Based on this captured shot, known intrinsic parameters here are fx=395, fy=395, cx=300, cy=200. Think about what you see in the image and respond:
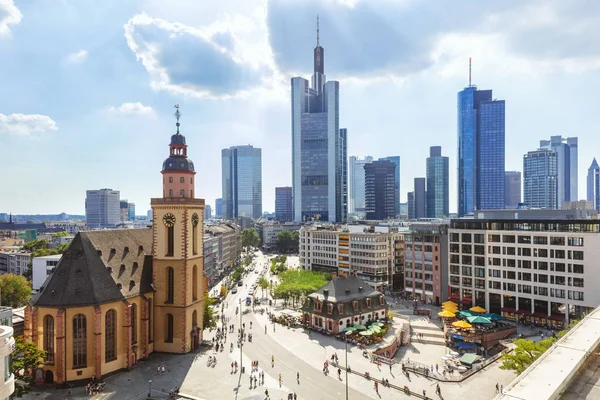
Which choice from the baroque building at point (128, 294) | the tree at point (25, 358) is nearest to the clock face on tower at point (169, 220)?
the baroque building at point (128, 294)

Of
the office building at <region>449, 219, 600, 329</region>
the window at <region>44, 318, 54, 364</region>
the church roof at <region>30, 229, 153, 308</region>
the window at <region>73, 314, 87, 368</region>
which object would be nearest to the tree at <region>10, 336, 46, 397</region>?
the window at <region>44, 318, 54, 364</region>

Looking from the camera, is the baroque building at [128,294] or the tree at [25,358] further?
the baroque building at [128,294]

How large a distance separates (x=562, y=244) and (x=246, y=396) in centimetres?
6376

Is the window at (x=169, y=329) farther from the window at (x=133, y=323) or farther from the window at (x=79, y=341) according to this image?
the window at (x=79, y=341)

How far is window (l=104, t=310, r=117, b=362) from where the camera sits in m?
48.1

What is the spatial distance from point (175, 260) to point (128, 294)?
747cm

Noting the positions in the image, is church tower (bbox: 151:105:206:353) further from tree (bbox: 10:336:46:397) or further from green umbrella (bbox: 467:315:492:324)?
green umbrella (bbox: 467:315:492:324)

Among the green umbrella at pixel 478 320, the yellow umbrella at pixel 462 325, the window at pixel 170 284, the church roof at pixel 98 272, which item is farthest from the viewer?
the green umbrella at pixel 478 320

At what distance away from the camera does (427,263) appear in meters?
95.0

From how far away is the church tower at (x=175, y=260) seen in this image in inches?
2179

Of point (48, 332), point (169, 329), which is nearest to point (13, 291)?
point (48, 332)

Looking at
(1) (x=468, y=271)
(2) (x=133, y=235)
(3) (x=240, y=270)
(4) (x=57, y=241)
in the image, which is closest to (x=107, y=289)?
(2) (x=133, y=235)

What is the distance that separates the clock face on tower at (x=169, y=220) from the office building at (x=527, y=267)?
61.7 metres

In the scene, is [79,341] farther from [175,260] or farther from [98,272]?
[175,260]
